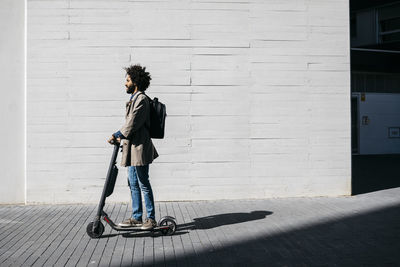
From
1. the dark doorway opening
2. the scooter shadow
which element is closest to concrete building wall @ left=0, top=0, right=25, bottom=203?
the scooter shadow

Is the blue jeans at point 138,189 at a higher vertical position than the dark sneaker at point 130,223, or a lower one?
higher

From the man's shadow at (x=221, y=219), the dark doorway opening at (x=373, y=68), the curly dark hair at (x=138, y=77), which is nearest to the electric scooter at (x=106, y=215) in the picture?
the man's shadow at (x=221, y=219)

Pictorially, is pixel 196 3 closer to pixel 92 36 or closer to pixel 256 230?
pixel 92 36

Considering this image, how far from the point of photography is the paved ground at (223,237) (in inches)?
168

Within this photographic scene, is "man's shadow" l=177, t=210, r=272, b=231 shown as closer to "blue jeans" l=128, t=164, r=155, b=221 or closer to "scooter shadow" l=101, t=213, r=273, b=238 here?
"scooter shadow" l=101, t=213, r=273, b=238

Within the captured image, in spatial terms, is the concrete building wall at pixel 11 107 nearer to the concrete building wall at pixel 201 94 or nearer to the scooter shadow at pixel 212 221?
the concrete building wall at pixel 201 94

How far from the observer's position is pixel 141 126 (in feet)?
16.9

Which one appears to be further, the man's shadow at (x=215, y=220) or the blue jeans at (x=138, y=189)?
the man's shadow at (x=215, y=220)

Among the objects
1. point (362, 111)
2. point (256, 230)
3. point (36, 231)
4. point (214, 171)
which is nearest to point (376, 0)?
point (362, 111)

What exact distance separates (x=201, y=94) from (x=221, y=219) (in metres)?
2.49

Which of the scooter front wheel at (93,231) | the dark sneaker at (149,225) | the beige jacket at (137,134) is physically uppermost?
the beige jacket at (137,134)

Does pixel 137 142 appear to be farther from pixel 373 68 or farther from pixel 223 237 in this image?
pixel 373 68

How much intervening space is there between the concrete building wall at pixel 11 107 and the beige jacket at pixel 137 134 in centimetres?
316

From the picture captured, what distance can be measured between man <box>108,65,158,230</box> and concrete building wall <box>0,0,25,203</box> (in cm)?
311
